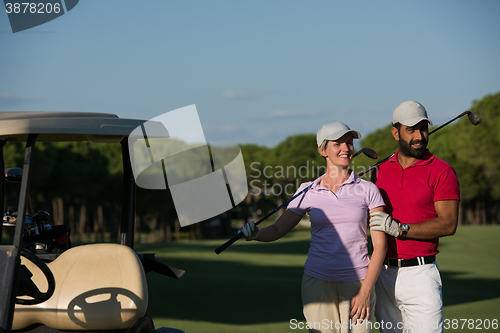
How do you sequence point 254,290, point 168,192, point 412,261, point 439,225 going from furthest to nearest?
point 168,192
point 254,290
point 412,261
point 439,225

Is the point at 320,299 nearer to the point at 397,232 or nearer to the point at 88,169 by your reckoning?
the point at 397,232

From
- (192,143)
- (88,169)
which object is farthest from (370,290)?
(88,169)

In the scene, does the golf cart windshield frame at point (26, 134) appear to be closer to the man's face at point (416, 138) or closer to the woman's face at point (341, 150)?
the woman's face at point (341, 150)

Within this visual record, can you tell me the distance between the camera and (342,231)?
3150mm

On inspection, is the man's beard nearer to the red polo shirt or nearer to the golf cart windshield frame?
the red polo shirt

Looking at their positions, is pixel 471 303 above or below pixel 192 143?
below

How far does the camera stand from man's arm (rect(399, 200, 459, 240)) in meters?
3.29

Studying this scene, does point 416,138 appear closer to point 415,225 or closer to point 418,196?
point 418,196

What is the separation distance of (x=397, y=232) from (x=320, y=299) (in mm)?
596

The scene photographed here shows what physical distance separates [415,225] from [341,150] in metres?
0.66

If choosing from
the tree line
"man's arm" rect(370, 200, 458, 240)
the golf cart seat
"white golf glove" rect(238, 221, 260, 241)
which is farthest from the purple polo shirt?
the tree line

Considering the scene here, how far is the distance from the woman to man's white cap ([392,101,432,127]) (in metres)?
0.38

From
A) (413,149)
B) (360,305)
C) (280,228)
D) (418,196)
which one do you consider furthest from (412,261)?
(280,228)

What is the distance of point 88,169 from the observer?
116 ft
